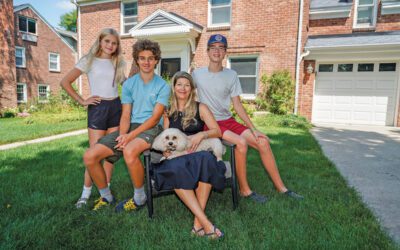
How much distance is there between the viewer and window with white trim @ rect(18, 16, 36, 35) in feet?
69.9

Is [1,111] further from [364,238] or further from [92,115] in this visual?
[364,238]

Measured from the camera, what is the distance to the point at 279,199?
308 centimetres

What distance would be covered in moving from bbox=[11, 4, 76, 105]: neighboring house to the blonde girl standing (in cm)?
1945

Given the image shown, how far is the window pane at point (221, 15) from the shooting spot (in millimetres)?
11414

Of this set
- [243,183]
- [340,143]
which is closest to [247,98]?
[340,143]

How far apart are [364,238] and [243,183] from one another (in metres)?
1.28

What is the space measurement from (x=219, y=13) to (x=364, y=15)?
226 inches

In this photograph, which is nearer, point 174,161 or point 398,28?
point 174,161

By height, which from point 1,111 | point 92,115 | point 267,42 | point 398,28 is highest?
point 398,28

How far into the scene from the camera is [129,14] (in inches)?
522

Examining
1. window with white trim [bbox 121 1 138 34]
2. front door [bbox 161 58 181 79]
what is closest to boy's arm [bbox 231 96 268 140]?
front door [bbox 161 58 181 79]

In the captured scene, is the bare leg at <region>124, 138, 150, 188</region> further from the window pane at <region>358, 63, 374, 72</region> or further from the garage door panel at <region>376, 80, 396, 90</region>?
the garage door panel at <region>376, 80, 396, 90</region>

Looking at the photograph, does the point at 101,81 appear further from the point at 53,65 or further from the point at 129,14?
the point at 53,65

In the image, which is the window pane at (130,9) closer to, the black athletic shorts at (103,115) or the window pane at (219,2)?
the window pane at (219,2)
